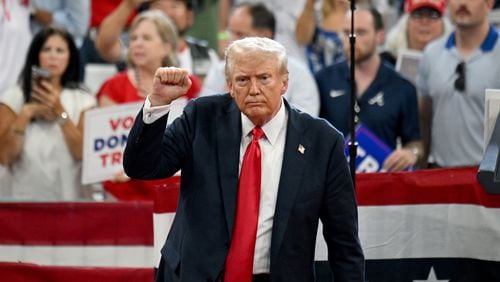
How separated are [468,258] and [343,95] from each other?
2535 mm

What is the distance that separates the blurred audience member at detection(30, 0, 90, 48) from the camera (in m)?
10.9

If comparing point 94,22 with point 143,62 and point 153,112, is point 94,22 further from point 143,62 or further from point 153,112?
point 153,112

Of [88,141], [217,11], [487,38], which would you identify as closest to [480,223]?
[487,38]

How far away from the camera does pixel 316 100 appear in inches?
359

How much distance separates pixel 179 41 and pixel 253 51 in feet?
17.2

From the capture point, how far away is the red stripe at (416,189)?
22.6ft

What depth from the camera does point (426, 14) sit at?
1087cm

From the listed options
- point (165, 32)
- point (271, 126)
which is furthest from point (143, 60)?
point (271, 126)

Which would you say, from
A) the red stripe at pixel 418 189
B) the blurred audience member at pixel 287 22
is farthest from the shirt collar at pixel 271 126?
the blurred audience member at pixel 287 22

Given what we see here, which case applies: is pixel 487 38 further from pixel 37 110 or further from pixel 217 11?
pixel 217 11

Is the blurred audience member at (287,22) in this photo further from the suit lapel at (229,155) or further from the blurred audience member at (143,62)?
the suit lapel at (229,155)

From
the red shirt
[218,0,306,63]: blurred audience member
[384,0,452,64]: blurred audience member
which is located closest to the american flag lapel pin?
the red shirt

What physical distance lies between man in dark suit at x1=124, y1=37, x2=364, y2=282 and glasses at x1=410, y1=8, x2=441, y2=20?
5.35 m

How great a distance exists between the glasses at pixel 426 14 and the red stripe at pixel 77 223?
400 centimetres
